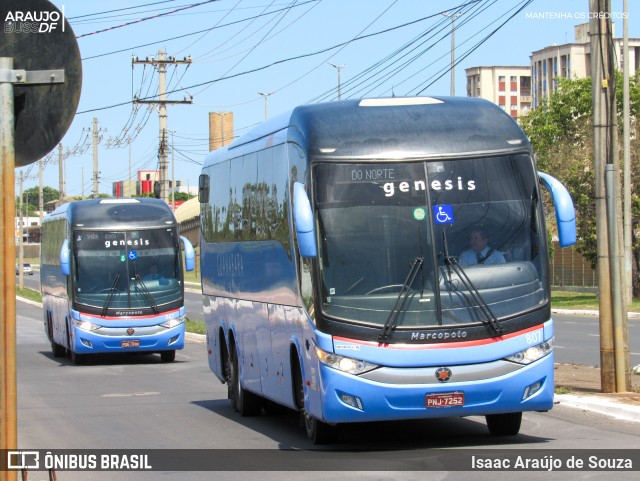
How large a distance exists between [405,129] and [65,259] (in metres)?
16.6

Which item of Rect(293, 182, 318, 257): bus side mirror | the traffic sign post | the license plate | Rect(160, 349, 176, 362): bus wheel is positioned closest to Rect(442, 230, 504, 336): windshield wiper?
the license plate

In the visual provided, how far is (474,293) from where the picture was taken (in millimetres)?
11297

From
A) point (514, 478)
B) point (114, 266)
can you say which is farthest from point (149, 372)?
point (514, 478)

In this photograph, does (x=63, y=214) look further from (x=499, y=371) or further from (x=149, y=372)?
(x=499, y=371)

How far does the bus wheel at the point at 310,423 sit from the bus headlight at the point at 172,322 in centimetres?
1419

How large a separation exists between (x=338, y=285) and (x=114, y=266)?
16157mm

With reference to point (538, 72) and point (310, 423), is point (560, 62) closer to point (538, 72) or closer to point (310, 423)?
point (538, 72)

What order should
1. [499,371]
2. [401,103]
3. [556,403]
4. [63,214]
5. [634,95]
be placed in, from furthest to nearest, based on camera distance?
1. [634,95]
2. [63,214]
3. [556,403]
4. [401,103]
5. [499,371]

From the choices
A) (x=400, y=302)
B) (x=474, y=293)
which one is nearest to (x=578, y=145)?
(x=474, y=293)

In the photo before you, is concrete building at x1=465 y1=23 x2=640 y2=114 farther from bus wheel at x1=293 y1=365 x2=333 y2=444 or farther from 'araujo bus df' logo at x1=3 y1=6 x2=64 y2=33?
'araujo bus df' logo at x1=3 y1=6 x2=64 y2=33

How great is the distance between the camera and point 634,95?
50312 millimetres

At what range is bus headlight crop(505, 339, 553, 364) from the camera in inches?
445

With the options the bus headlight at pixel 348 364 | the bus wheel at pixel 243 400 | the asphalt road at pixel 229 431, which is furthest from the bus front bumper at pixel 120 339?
the bus headlight at pixel 348 364

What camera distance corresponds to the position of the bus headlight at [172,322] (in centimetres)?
2672
